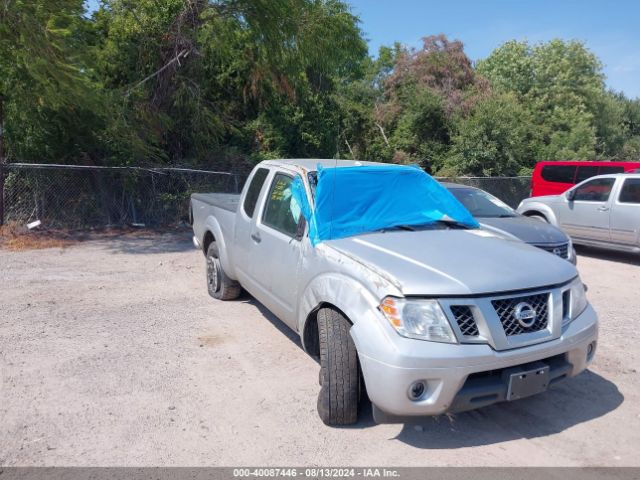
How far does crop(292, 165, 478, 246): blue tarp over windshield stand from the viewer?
4465 millimetres

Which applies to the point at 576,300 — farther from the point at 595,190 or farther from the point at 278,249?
the point at 595,190

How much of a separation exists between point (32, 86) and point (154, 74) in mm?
4044

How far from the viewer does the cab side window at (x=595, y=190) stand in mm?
10797

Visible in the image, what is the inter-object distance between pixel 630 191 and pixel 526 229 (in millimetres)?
3733

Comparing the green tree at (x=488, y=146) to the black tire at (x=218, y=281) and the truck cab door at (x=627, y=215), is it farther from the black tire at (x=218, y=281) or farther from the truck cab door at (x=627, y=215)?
the black tire at (x=218, y=281)

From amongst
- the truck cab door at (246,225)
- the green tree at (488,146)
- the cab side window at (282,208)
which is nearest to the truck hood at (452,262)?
the cab side window at (282,208)

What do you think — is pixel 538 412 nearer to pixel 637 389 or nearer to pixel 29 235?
pixel 637 389

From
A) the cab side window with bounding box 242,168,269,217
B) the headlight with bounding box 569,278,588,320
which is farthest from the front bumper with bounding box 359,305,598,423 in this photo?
the cab side window with bounding box 242,168,269,217

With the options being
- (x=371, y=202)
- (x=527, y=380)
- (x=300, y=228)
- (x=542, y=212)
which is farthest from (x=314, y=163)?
(x=542, y=212)

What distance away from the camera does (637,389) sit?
4582mm

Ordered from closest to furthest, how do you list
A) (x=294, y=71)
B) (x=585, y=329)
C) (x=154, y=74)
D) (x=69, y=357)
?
(x=585, y=329) → (x=69, y=357) → (x=154, y=74) → (x=294, y=71)

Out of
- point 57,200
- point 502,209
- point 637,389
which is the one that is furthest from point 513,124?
point 637,389

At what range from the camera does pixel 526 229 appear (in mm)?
8102

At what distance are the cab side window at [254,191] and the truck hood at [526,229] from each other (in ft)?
11.4
